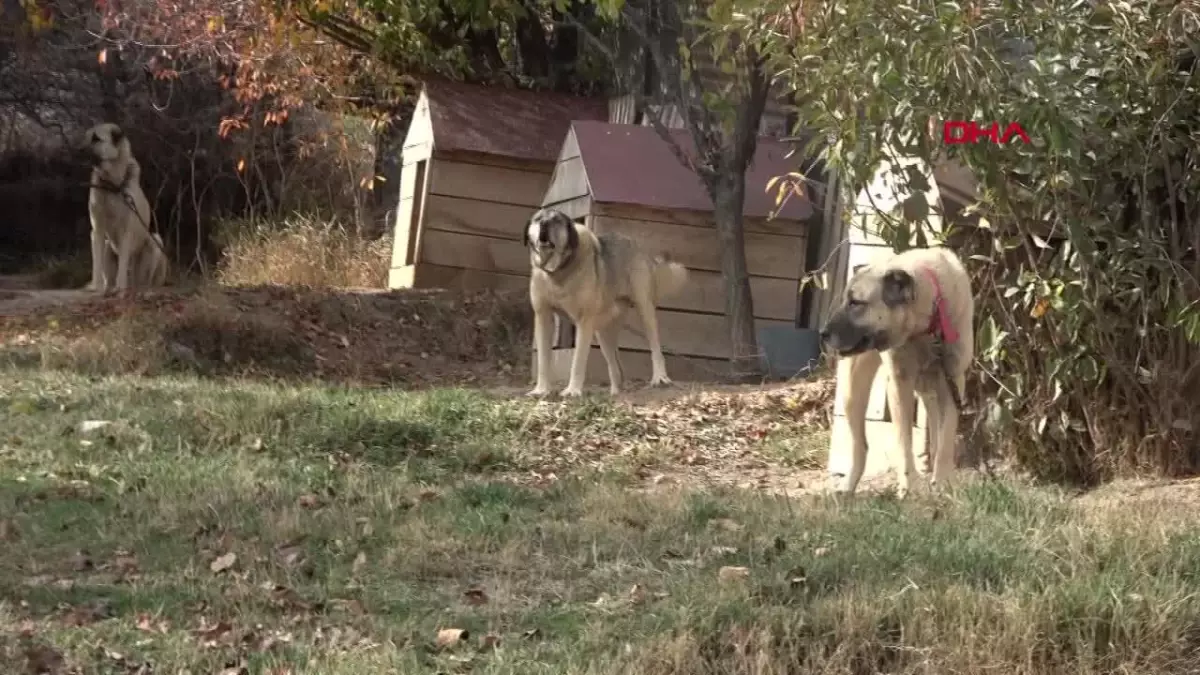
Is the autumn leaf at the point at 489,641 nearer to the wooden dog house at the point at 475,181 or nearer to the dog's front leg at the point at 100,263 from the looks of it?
the wooden dog house at the point at 475,181

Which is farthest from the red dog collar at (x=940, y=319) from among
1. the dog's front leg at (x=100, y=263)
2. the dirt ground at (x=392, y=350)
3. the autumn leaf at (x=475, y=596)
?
the dog's front leg at (x=100, y=263)

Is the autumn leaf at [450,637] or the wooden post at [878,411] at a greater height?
the wooden post at [878,411]

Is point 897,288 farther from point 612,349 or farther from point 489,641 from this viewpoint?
point 612,349

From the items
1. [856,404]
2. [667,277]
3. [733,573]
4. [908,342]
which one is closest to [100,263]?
[667,277]

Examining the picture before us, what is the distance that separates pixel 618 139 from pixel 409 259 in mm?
3500

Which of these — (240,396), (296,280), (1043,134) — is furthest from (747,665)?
(296,280)

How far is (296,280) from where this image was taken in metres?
15.4

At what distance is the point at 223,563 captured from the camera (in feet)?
16.0

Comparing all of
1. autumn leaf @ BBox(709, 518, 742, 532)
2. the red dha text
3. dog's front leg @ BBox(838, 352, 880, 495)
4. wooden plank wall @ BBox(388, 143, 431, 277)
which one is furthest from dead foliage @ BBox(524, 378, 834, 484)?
wooden plank wall @ BBox(388, 143, 431, 277)

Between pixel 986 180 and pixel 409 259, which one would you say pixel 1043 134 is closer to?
pixel 986 180

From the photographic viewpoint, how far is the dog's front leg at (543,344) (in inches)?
372

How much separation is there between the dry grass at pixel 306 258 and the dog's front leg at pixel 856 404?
9387 mm

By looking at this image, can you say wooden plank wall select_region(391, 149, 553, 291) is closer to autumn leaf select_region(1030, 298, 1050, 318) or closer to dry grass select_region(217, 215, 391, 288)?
dry grass select_region(217, 215, 391, 288)

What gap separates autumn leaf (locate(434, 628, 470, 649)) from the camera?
4.13m
